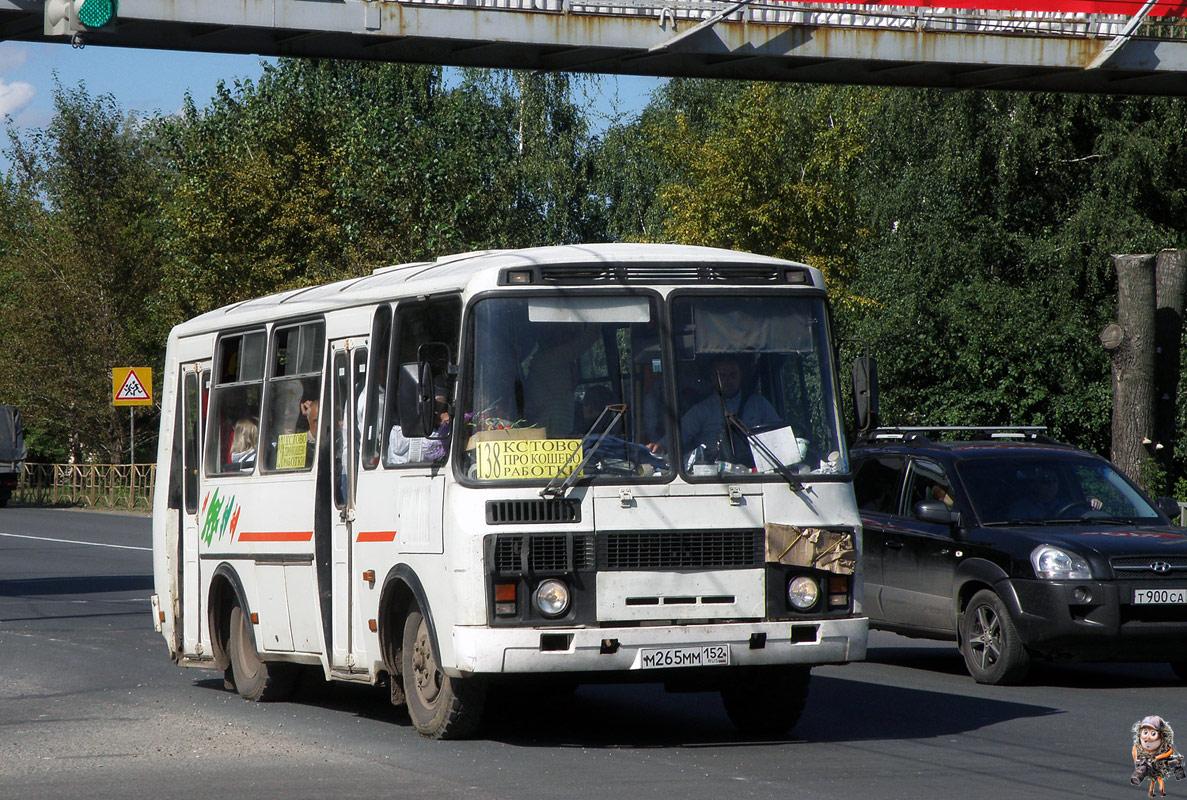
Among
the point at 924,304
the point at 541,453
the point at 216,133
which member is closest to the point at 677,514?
the point at 541,453

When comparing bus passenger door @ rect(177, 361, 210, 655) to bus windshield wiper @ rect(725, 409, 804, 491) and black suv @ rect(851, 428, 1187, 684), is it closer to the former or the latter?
bus windshield wiper @ rect(725, 409, 804, 491)

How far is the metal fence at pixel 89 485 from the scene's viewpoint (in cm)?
4378

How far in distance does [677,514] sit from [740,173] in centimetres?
2930

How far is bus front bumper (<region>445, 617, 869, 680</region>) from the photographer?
338 inches

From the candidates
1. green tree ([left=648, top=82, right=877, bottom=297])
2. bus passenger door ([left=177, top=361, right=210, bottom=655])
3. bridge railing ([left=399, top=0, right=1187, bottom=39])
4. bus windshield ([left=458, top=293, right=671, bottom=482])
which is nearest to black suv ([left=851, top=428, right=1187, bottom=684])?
bus windshield ([left=458, top=293, right=671, bottom=482])

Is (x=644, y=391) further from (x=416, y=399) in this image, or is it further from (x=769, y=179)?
(x=769, y=179)

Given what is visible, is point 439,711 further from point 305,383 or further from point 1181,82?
point 1181,82

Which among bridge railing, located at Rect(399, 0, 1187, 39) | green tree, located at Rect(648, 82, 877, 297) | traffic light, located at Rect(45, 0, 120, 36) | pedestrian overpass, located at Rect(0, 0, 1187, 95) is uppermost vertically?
green tree, located at Rect(648, 82, 877, 297)

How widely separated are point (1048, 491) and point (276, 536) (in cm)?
571

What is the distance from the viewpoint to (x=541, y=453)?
8836 mm

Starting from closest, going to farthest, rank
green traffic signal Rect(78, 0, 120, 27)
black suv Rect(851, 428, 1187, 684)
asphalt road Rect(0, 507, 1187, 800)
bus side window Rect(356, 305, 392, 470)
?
asphalt road Rect(0, 507, 1187, 800), bus side window Rect(356, 305, 392, 470), black suv Rect(851, 428, 1187, 684), green traffic signal Rect(78, 0, 120, 27)

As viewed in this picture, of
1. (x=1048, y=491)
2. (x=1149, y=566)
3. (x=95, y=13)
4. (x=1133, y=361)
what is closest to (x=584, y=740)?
(x=1149, y=566)

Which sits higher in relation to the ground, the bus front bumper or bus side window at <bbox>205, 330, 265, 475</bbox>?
bus side window at <bbox>205, 330, 265, 475</bbox>

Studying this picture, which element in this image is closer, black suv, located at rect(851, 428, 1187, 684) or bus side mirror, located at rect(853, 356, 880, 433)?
bus side mirror, located at rect(853, 356, 880, 433)
